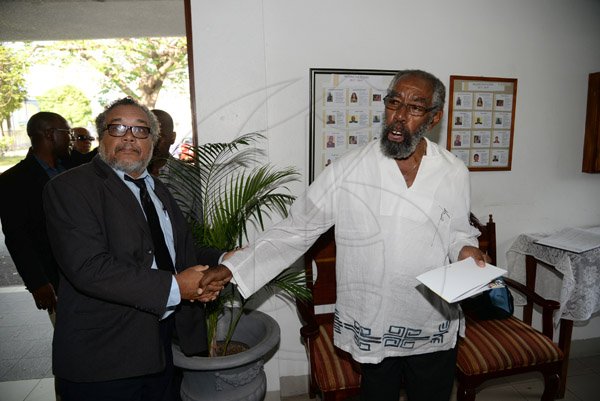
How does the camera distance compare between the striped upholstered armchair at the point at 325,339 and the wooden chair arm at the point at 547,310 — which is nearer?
the striped upholstered armchair at the point at 325,339

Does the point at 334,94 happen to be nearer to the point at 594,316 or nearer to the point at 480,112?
the point at 480,112

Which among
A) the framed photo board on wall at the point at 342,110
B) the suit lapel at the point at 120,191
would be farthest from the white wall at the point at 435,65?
the suit lapel at the point at 120,191

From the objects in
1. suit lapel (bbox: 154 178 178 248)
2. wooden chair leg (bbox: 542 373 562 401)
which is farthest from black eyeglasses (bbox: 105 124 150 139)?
wooden chair leg (bbox: 542 373 562 401)

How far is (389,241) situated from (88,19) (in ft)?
9.23

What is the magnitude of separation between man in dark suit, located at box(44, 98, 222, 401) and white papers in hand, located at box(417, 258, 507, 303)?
0.89m

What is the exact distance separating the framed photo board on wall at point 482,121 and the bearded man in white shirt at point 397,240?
1.23 meters

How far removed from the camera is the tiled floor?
102 inches

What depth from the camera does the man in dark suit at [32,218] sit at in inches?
85.0

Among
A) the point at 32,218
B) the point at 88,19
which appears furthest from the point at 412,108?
the point at 88,19

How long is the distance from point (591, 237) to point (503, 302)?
0.99 metres

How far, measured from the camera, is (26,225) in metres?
2.19

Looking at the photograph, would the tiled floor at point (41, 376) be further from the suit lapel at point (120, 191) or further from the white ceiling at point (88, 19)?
the white ceiling at point (88, 19)

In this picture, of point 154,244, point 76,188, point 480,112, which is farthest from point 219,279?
point 480,112

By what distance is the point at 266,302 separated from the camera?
258 centimetres
